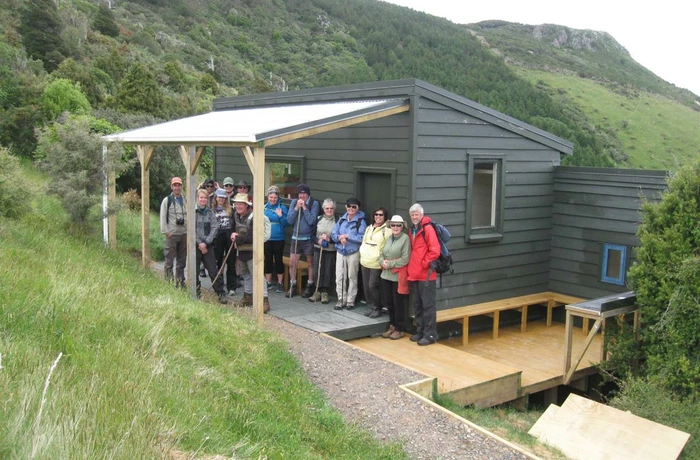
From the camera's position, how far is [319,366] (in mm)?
7164

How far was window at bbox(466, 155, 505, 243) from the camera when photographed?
10.2 m

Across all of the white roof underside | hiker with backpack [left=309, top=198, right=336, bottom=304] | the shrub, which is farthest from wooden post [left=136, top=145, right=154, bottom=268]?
the shrub

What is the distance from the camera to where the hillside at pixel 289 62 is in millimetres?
22344

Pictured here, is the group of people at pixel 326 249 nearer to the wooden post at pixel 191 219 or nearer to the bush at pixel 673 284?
the wooden post at pixel 191 219

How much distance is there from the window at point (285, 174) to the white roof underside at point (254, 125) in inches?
39.0

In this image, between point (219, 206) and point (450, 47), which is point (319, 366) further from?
point (450, 47)

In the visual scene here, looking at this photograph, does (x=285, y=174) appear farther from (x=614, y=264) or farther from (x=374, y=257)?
(x=614, y=264)

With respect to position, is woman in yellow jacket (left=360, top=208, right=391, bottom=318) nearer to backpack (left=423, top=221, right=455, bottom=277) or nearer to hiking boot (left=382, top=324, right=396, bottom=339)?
hiking boot (left=382, top=324, right=396, bottom=339)

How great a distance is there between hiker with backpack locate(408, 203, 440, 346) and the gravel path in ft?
4.43

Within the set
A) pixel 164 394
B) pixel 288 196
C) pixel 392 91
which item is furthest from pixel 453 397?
pixel 288 196

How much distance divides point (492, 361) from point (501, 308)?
6.54 ft

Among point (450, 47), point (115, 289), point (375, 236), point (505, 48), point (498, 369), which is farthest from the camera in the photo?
point (505, 48)

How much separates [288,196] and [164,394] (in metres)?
7.96

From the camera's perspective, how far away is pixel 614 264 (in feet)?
33.8
